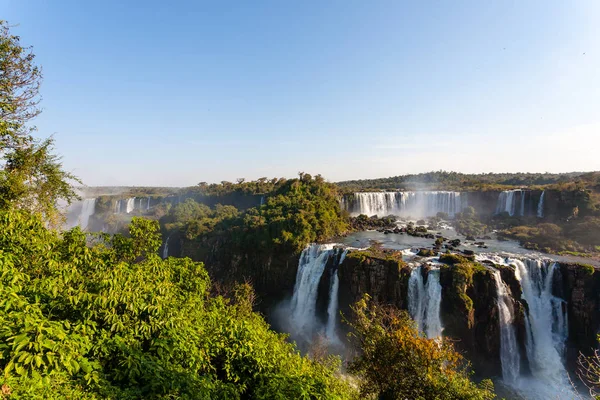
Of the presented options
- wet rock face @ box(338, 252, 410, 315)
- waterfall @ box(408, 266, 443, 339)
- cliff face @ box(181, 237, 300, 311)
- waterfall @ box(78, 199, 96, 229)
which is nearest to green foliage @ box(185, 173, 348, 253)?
cliff face @ box(181, 237, 300, 311)

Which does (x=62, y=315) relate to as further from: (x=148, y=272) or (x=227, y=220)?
Result: (x=227, y=220)

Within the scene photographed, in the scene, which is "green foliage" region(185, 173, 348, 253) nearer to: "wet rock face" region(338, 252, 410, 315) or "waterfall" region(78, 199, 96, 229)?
"wet rock face" region(338, 252, 410, 315)

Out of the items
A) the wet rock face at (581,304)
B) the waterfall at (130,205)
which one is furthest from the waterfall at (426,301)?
the waterfall at (130,205)

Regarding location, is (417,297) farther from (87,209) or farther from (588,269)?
(87,209)

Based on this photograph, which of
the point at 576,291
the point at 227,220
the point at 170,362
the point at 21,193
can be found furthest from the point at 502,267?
the point at 227,220

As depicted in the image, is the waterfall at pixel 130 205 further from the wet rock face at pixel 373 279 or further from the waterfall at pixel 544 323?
the waterfall at pixel 544 323
